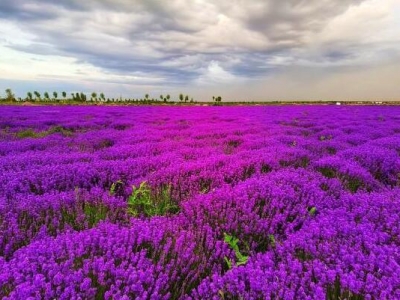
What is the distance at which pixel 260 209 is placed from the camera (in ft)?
10.0

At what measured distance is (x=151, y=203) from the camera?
338 centimetres

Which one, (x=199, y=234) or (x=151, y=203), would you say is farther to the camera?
(x=151, y=203)

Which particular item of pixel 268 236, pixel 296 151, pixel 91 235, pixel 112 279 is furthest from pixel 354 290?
pixel 296 151

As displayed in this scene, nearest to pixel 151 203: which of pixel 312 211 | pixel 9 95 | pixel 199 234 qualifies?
pixel 199 234

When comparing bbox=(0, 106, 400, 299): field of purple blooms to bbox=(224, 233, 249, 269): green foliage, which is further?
bbox=(224, 233, 249, 269): green foliage

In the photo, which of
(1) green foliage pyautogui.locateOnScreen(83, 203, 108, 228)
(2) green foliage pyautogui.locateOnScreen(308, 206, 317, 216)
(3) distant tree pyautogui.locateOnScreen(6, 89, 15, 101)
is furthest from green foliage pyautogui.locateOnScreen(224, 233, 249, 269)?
(3) distant tree pyautogui.locateOnScreen(6, 89, 15, 101)

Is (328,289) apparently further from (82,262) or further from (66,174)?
(66,174)

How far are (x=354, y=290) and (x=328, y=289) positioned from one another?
0.16m

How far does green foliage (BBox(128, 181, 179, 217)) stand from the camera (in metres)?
3.31

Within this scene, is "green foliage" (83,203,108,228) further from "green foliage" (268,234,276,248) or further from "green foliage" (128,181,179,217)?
"green foliage" (268,234,276,248)

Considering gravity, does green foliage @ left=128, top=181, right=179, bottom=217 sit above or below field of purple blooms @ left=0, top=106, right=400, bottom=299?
below

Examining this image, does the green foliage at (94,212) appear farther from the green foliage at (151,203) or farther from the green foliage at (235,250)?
the green foliage at (235,250)

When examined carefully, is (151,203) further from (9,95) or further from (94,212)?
(9,95)

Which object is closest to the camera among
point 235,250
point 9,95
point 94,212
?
point 235,250
